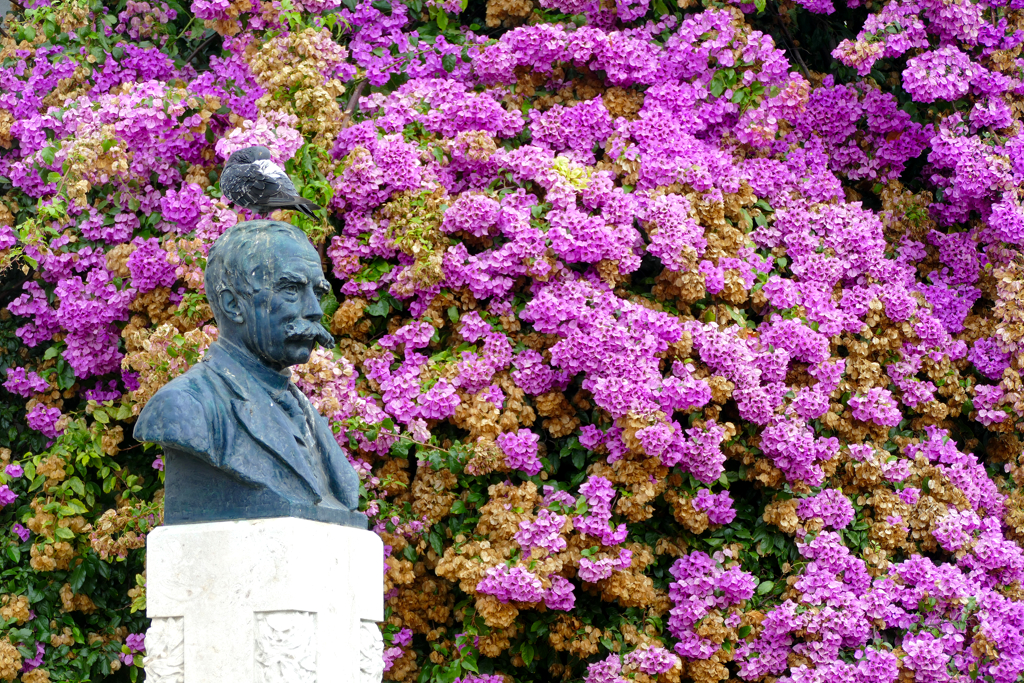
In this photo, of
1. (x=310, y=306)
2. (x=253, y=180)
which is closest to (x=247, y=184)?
(x=253, y=180)

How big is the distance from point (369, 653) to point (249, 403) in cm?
71

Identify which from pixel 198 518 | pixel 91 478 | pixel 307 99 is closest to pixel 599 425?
pixel 307 99

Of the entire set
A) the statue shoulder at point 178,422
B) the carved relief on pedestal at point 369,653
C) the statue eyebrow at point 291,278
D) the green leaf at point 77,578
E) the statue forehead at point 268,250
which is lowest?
the green leaf at point 77,578

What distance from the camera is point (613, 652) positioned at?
5.40 m

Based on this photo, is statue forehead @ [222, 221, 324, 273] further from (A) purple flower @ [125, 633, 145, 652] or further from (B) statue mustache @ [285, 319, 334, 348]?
(A) purple flower @ [125, 633, 145, 652]

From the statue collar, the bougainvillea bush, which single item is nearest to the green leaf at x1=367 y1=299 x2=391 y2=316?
the bougainvillea bush

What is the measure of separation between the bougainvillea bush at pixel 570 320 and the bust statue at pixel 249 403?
6.12ft

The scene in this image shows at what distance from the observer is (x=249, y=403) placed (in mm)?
3332

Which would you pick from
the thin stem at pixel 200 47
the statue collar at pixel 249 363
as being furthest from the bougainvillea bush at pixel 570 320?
the statue collar at pixel 249 363

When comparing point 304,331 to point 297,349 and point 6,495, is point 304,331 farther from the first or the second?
point 6,495

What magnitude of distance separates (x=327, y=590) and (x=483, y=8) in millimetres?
4327

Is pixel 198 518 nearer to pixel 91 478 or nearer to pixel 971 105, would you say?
pixel 91 478

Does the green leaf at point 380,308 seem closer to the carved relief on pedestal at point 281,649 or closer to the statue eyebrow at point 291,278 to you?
the statue eyebrow at point 291,278

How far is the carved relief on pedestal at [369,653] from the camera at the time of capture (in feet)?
11.4
